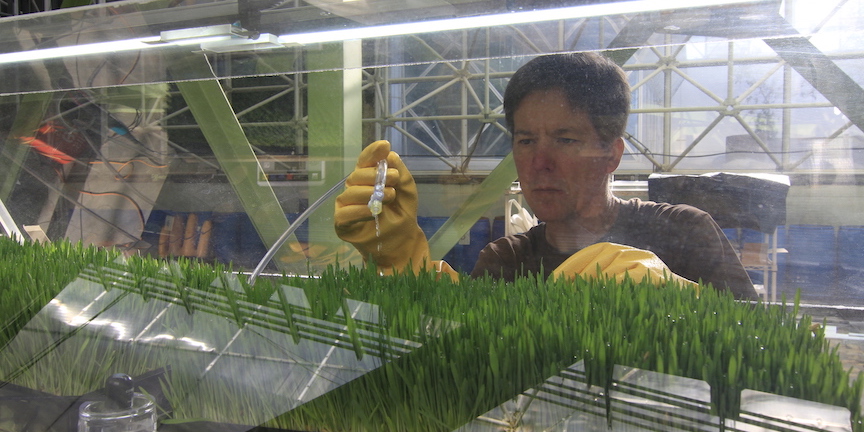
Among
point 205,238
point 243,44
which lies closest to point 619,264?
point 243,44

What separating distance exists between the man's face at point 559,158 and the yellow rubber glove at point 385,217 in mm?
180

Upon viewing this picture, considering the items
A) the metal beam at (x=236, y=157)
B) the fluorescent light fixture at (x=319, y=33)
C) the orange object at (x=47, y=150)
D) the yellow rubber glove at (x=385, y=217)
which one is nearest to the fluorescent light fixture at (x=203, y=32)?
the fluorescent light fixture at (x=319, y=33)

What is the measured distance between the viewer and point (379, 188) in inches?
34.5

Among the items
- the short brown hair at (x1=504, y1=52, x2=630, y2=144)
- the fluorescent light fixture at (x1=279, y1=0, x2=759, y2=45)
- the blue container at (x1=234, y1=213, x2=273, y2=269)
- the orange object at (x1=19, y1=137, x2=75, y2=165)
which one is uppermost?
the fluorescent light fixture at (x1=279, y1=0, x2=759, y2=45)

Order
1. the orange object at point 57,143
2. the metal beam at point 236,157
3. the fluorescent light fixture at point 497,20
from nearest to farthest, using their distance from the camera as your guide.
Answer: the fluorescent light fixture at point 497,20, the metal beam at point 236,157, the orange object at point 57,143

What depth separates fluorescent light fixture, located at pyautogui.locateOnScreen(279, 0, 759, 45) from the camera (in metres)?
0.64

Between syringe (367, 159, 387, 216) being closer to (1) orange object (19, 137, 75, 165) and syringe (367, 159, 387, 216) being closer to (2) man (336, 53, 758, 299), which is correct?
(2) man (336, 53, 758, 299)

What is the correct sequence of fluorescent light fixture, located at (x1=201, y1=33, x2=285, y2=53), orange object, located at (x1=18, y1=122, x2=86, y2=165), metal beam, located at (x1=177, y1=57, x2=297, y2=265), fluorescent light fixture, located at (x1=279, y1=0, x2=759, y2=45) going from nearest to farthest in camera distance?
fluorescent light fixture, located at (x1=279, y1=0, x2=759, y2=45) → fluorescent light fixture, located at (x1=201, y1=33, x2=285, y2=53) → metal beam, located at (x1=177, y1=57, x2=297, y2=265) → orange object, located at (x1=18, y1=122, x2=86, y2=165)

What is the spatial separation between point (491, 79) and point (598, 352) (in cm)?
39

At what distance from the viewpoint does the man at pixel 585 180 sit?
2.36 ft

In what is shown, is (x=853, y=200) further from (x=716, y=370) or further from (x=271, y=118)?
(x=271, y=118)

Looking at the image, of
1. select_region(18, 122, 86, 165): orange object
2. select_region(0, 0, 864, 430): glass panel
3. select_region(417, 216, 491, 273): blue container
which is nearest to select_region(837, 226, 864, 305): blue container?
select_region(0, 0, 864, 430): glass panel

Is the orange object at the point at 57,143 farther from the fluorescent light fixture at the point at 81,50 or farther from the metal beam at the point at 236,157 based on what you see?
the metal beam at the point at 236,157

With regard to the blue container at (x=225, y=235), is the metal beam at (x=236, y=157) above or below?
above
